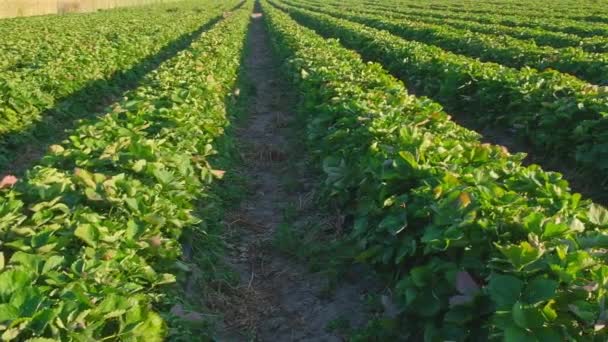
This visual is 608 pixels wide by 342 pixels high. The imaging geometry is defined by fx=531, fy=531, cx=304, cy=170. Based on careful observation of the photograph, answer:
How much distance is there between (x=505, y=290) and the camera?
104 inches

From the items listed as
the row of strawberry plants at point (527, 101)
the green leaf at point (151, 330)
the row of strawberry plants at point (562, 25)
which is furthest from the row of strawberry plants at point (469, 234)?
the row of strawberry plants at point (562, 25)

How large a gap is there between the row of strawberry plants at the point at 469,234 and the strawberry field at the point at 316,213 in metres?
0.01

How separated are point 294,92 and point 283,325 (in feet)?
25.6

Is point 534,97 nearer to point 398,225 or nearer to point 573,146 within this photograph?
point 573,146

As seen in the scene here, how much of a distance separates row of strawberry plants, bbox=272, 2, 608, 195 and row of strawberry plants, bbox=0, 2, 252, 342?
4.77m

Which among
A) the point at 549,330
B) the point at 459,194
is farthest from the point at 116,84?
the point at 549,330

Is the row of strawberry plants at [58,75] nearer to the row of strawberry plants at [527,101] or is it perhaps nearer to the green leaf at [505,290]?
the row of strawberry plants at [527,101]

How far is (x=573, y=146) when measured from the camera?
24.0 feet

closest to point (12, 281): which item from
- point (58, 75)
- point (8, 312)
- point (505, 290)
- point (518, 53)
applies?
point (8, 312)

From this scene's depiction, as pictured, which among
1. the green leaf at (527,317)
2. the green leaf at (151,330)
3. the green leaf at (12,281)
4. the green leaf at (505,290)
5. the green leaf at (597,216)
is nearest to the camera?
the green leaf at (527,317)

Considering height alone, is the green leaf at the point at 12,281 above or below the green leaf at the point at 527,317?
below

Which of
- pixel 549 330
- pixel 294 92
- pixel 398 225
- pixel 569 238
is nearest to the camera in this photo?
pixel 549 330

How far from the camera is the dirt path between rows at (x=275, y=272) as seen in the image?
4320 millimetres

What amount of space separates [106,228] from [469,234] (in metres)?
2.38
